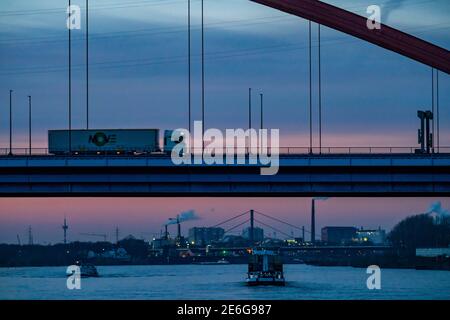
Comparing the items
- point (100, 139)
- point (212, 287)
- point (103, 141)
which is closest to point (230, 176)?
point (103, 141)

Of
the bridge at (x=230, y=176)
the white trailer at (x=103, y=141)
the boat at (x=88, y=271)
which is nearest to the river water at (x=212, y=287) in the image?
the boat at (x=88, y=271)

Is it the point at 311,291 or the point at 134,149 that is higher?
the point at 134,149

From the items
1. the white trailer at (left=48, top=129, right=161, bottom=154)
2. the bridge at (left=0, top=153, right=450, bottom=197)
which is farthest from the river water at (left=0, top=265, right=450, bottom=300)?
the bridge at (left=0, top=153, right=450, bottom=197)

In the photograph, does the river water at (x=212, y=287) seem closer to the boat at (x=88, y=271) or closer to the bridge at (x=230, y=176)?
the boat at (x=88, y=271)

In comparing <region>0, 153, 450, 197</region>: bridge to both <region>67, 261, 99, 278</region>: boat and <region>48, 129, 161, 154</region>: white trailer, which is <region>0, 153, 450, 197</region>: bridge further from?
<region>67, 261, 99, 278</region>: boat
